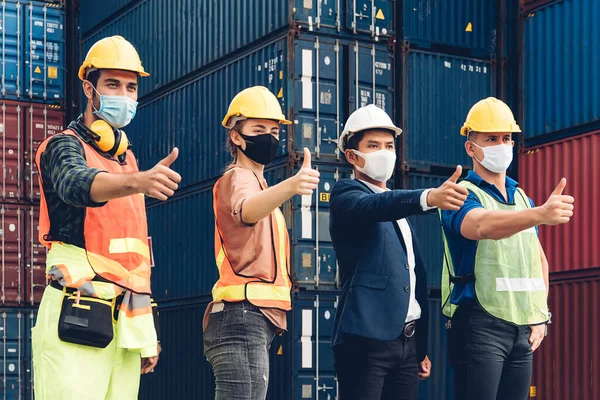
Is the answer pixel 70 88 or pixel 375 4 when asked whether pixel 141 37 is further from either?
pixel 375 4

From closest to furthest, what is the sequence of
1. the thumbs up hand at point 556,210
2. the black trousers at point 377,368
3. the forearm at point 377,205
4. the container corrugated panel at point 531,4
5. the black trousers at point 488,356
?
the forearm at point 377,205 < the thumbs up hand at point 556,210 < the black trousers at point 377,368 < the black trousers at point 488,356 < the container corrugated panel at point 531,4

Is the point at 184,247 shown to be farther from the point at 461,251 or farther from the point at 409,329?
the point at 409,329

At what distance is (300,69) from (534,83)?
3.77 meters

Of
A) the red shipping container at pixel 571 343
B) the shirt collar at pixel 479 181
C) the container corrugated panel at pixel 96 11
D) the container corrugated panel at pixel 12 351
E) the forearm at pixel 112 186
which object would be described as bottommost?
the container corrugated panel at pixel 12 351

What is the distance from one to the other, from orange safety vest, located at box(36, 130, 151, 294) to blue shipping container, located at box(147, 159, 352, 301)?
8344 mm

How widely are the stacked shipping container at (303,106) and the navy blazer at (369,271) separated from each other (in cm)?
783

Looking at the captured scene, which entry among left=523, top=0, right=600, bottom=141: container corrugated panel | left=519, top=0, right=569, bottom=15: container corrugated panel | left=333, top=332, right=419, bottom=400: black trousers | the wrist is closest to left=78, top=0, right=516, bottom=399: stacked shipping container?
left=519, top=0, right=569, bottom=15: container corrugated panel

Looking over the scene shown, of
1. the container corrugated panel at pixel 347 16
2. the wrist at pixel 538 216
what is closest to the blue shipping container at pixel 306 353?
the container corrugated panel at pixel 347 16

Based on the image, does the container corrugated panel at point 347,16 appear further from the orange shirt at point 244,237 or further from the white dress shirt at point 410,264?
the orange shirt at point 244,237

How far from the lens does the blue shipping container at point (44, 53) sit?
20.9 m

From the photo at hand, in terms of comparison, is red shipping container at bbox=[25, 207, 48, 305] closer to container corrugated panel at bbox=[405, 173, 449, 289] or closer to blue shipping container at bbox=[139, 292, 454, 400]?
blue shipping container at bbox=[139, 292, 454, 400]

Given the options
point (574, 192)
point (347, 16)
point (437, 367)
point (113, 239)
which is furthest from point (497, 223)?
point (437, 367)

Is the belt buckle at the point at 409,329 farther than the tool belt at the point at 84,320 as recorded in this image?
Yes

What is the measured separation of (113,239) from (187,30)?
13.4m
